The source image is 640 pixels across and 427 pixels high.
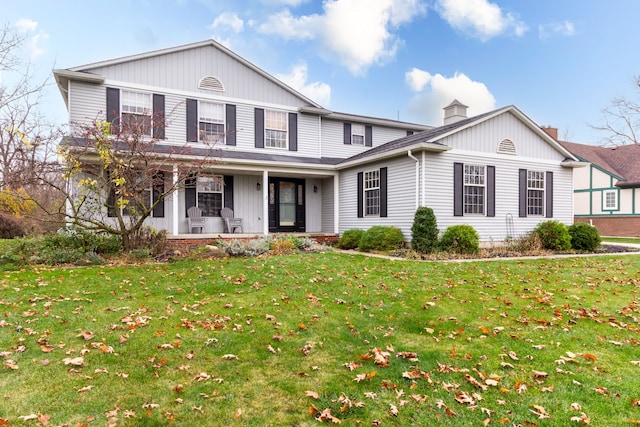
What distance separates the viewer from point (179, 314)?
4953 mm

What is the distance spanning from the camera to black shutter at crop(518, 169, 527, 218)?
1352 cm

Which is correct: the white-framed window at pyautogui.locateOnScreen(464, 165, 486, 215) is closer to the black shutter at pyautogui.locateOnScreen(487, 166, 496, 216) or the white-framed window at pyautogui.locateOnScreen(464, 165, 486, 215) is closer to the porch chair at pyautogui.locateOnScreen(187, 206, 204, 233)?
the black shutter at pyautogui.locateOnScreen(487, 166, 496, 216)

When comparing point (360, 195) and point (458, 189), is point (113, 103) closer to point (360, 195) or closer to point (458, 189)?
point (360, 195)

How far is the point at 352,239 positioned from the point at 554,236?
6.83 metres

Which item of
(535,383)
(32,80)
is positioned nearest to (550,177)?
(535,383)

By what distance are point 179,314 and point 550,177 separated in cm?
1430

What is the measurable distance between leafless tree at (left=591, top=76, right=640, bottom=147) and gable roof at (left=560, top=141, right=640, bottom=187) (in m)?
0.98

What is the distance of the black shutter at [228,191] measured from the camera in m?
14.1

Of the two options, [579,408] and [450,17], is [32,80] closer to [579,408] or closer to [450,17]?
[450,17]

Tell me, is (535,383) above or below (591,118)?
below

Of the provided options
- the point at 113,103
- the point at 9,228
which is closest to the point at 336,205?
the point at 113,103

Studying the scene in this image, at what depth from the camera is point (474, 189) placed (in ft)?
41.7

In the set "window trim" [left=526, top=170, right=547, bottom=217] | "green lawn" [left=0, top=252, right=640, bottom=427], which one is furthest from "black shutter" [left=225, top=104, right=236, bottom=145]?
"window trim" [left=526, top=170, right=547, bottom=217]

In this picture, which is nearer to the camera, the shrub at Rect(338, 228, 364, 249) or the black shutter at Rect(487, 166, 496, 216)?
the black shutter at Rect(487, 166, 496, 216)
